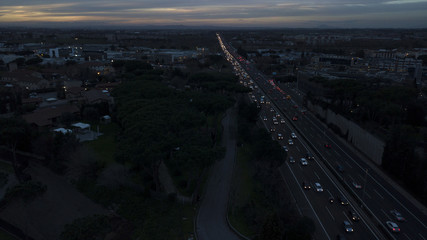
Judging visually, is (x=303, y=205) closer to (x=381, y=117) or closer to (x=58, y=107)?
(x=381, y=117)

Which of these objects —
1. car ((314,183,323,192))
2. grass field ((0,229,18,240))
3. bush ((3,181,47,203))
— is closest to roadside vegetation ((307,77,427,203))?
car ((314,183,323,192))

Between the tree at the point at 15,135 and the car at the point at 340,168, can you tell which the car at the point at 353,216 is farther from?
the tree at the point at 15,135

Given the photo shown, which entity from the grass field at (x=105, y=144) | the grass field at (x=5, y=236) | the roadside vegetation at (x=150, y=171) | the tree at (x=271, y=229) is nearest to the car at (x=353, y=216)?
the tree at (x=271, y=229)

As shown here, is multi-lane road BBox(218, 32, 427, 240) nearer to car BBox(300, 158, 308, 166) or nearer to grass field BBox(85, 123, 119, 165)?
car BBox(300, 158, 308, 166)

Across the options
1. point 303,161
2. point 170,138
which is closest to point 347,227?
point 303,161

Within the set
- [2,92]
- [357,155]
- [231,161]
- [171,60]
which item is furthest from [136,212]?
[171,60]

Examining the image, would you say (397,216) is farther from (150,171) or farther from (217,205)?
(150,171)
